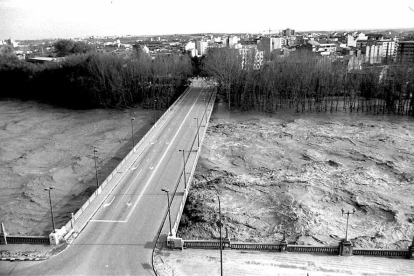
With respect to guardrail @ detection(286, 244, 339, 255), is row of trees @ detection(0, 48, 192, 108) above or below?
above

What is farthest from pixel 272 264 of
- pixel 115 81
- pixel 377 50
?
pixel 377 50

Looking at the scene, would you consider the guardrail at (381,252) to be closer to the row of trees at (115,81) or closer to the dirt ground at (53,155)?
the dirt ground at (53,155)

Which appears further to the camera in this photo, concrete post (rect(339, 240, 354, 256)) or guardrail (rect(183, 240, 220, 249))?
guardrail (rect(183, 240, 220, 249))

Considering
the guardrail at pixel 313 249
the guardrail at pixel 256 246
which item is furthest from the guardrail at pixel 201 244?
the guardrail at pixel 313 249

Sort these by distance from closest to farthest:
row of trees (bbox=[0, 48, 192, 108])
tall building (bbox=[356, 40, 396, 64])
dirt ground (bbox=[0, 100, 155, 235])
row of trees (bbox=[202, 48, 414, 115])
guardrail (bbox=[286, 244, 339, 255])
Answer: guardrail (bbox=[286, 244, 339, 255]) < dirt ground (bbox=[0, 100, 155, 235]) < row of trees (bbox=[202, 48, 414, 115]) < row of trees (bbox=[0, 48, 192, 108]) < tall building (bbox=[356, 40, 396, 64])

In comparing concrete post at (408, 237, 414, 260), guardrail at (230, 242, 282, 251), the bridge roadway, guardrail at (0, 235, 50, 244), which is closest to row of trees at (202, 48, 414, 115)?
the bridge roadway

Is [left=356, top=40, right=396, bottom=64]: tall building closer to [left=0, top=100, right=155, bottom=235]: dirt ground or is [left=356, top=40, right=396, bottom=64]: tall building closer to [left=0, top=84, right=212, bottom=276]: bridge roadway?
[left=0, top=100, right=155, bottom=235]: dirt ground
